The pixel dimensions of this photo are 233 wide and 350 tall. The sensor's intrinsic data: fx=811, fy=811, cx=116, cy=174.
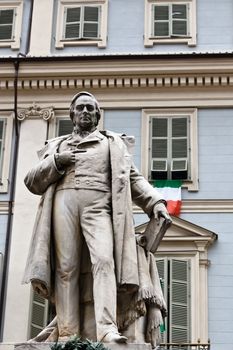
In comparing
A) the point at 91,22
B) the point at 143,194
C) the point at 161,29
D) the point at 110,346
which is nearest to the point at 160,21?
the point at 161,29

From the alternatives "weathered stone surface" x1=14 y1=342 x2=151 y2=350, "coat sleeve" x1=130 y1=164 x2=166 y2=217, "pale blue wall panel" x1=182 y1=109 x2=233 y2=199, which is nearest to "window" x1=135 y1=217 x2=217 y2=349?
"pale blue wall panel" x1=182 y1=109 x2=233 y2=199

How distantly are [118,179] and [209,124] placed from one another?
1460 centimetres

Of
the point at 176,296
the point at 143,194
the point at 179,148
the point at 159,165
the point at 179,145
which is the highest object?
the point at 179,145

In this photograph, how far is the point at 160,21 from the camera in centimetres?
2302

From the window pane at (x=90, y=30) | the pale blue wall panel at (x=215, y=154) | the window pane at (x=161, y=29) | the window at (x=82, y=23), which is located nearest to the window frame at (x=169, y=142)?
the pale blue wall panel at (x=215, y=154)

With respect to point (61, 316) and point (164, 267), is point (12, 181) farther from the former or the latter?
point (61, 316)

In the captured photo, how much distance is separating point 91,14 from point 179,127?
477cm

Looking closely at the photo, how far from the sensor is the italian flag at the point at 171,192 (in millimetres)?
20125

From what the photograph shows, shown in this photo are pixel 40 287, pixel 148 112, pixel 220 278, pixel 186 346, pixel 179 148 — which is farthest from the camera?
pixel 148 112

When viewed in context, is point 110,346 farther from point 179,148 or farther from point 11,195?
point 179,148

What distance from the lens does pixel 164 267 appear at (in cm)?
1947

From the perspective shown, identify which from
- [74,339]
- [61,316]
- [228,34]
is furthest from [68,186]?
[228,34]

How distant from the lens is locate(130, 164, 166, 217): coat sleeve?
6.91m

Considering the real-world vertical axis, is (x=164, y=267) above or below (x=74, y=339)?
above
